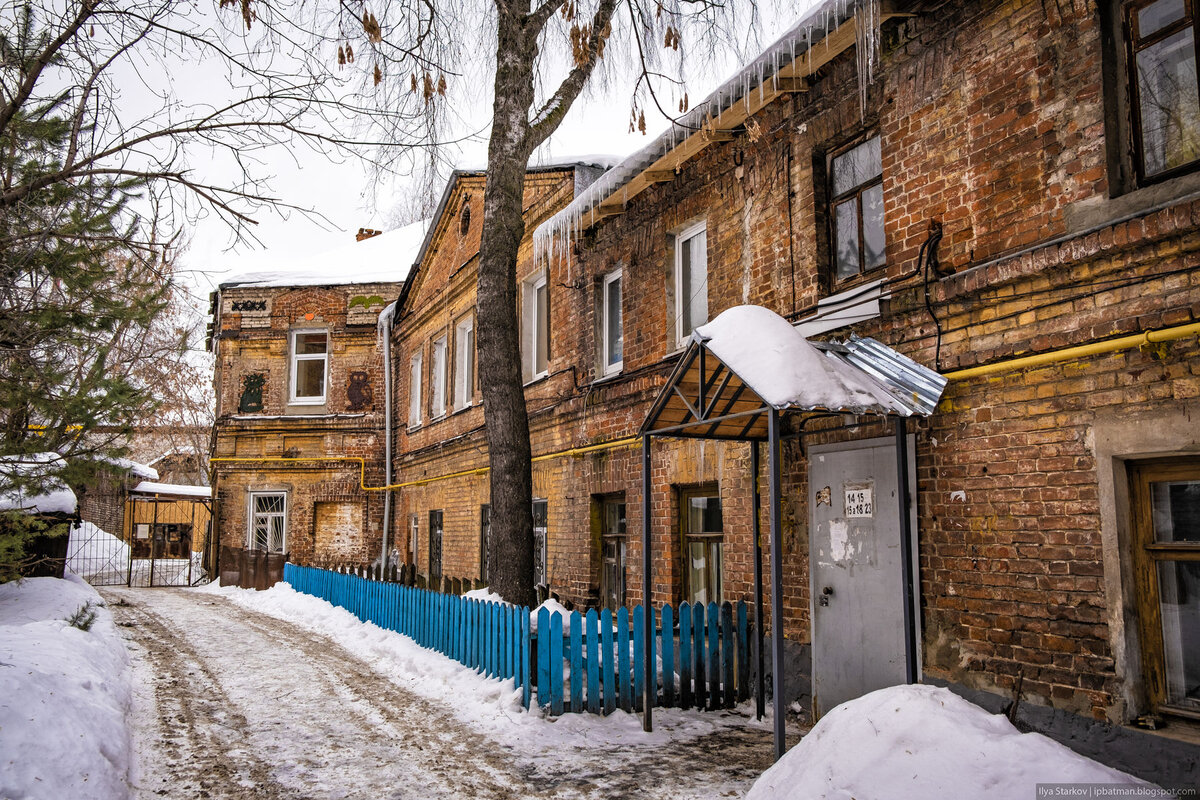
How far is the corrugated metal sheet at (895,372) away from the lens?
534cm

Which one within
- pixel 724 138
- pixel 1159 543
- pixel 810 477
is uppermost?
pixel 724 138

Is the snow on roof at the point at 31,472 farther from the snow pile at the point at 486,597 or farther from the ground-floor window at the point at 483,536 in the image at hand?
the ground-floor window at the point at 483,536

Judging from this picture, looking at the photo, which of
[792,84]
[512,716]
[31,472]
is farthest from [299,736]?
[792,84]

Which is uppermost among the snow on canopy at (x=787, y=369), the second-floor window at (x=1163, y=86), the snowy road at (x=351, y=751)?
the second-floor window at (x=1163, y=86)

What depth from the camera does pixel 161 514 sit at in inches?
1340

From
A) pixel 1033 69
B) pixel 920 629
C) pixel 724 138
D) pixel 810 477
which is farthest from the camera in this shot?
pixel 724 138

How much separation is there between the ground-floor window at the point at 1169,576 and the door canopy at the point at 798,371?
4.18ft

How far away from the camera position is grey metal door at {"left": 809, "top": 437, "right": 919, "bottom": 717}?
19.4 ft

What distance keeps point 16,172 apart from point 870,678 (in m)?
7.32

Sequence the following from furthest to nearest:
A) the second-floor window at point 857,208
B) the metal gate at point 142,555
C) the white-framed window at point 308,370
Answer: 1. the metal gate at point 142,555
2. the white-framed window at point 308,370
3. the second-floor window at point 857,208

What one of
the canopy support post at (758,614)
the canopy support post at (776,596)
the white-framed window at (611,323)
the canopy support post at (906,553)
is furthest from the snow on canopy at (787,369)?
the white-framed window at (611,323)

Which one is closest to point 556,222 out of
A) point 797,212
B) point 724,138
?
point 724,138

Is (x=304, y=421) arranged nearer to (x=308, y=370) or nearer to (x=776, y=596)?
(x=308, y=370)

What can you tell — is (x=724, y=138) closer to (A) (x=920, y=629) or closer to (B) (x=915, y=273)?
(B) (x=915, y=273)
